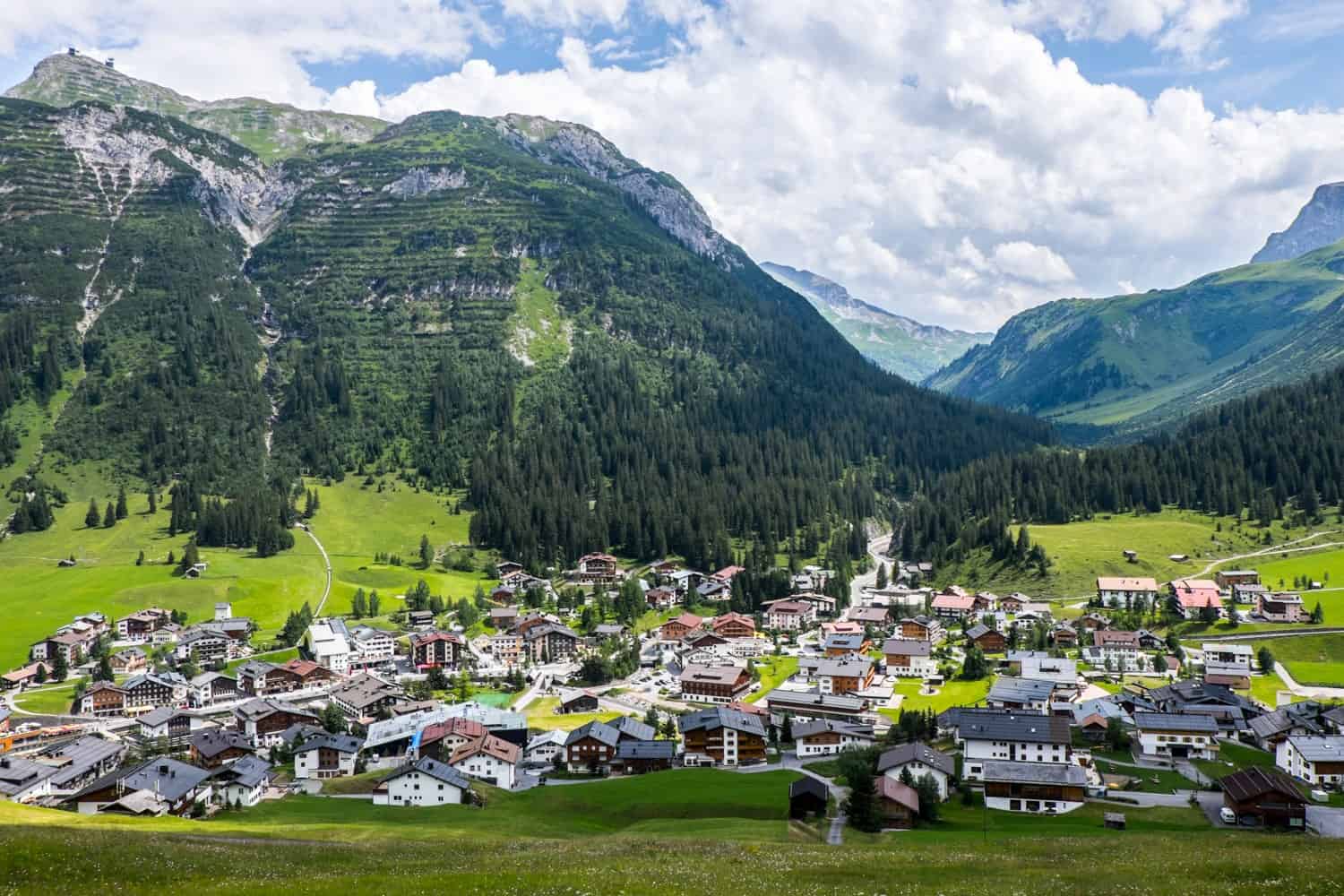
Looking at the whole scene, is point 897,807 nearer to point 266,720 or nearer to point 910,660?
point 910,660

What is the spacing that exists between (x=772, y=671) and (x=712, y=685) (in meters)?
16.4

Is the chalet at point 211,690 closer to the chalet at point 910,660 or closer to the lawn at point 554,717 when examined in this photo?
the lawn at point 554,717

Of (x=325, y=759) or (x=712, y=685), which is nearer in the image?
(x=325, y=759)

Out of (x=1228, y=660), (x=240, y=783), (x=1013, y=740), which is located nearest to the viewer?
(x=240, y=783)

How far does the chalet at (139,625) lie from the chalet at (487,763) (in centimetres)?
8630

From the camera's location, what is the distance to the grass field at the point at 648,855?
43.7 metres

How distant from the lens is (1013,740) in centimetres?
8138

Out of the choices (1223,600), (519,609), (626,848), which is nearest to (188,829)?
(626,848)

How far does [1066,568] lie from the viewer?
171875 millimetres

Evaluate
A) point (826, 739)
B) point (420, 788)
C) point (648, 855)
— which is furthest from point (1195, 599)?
point (648, 855)

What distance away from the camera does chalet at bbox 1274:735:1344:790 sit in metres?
76.4

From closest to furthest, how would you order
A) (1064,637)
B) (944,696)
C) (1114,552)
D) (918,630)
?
(944,696), (1064,637), (918,630), (1114,552)

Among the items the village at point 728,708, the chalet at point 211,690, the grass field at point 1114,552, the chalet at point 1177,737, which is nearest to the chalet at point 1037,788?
the village at point 728,708

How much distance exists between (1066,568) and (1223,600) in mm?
28938
